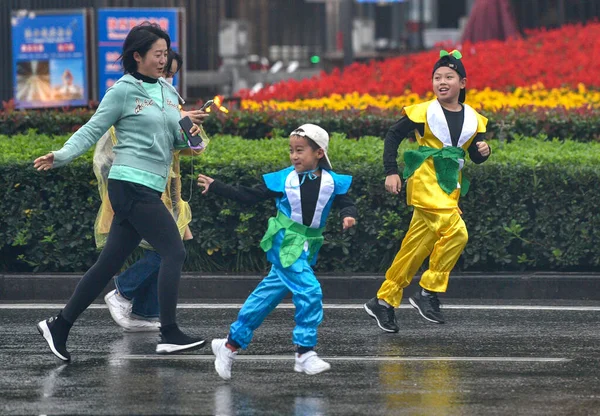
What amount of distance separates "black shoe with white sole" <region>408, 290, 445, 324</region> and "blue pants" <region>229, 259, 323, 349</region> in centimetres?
175

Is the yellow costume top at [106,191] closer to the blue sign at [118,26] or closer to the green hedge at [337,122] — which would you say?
the green hedge at [337,122]

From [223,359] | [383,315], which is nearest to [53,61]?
[383,315]

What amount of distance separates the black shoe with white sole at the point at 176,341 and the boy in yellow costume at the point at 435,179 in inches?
53.4

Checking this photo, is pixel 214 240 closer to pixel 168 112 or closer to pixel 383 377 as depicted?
pixel 168 112

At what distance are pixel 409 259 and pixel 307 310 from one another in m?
1.79

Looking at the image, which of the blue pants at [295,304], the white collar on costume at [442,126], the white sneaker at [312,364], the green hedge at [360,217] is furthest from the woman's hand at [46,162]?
the green hedge at [360,217]

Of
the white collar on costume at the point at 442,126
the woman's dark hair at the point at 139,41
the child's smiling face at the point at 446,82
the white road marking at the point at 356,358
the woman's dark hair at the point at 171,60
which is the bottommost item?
the white road marking at the point at 356,358

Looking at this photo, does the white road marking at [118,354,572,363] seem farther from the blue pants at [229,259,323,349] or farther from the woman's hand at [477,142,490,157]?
the woman's hand at [477,142,490,157]

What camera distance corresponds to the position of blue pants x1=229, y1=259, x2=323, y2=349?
675 cm

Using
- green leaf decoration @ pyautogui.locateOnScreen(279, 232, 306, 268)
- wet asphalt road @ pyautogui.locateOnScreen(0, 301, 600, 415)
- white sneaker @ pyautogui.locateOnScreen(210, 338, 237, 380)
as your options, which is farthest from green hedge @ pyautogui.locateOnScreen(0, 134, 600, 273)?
white sneaker @ pyautogui.locateOnScreen(210, 338, 237, 380)

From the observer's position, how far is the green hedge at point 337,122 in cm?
1234

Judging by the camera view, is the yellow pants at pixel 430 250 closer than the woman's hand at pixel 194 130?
No

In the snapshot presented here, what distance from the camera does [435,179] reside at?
27.3ft

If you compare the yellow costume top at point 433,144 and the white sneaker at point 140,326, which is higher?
the yellow costume top at point 433,144
